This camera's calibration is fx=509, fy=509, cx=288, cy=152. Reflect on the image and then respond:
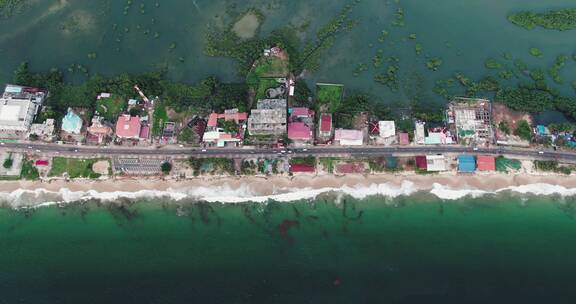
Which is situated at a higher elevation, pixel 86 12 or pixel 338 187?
pixel 86 12

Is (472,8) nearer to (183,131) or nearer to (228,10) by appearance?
(228,10)

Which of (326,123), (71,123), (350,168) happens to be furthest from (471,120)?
(71,123)

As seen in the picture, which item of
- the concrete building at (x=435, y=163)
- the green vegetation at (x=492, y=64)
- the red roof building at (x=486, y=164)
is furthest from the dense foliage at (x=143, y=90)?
the green vegetation at (x=492, y=64)

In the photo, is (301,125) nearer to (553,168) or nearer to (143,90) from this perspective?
(143,90)

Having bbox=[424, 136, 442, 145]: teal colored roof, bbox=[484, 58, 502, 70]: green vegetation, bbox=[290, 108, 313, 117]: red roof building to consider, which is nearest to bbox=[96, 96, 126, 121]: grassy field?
bbox=[290, 108, 313, 117]: red roof building

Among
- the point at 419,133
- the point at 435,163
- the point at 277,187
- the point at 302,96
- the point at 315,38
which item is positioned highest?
the point at 315,38

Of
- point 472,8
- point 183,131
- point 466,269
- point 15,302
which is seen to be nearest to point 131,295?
point 15,302
